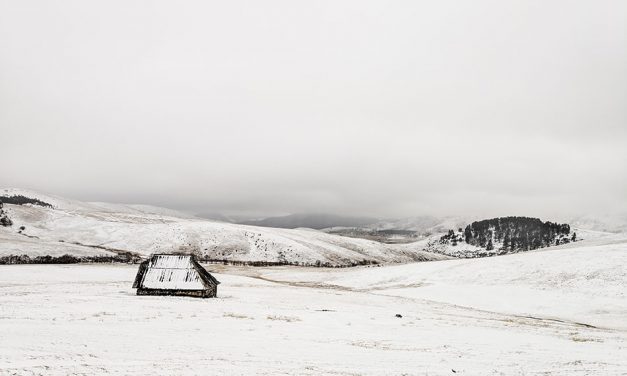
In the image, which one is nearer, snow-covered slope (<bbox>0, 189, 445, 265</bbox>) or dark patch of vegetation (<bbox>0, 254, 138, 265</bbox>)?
dark patch of vegetation (<bbox>0, 254, 138, 265</bbox>)

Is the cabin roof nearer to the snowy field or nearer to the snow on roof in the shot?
the snow on roof

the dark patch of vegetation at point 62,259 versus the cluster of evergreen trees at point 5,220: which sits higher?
the cluster of evergreen trees at point 5,220

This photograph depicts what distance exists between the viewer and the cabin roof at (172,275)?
4462 cm

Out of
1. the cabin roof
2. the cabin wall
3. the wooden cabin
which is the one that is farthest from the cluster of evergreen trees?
the cabin wall

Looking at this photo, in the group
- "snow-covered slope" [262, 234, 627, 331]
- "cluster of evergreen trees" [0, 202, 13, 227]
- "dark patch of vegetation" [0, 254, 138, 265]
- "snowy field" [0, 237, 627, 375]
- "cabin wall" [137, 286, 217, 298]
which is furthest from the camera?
"cluster of evergreen trees" [0, 202, 13, 227]

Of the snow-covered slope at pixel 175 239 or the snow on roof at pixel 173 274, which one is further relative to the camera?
the snow-covered slope at pixel 175 239

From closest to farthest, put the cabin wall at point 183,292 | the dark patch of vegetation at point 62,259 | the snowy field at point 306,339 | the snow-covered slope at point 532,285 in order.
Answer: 1. the snowy field at point 306,339
2. the cabin wall at point 183,292
3. the snow-covered slope at point 532,285
4. the dark patch of vegetation at point 62,259

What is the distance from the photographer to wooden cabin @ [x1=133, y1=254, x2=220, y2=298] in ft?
145

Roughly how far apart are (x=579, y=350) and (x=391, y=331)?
9.43m

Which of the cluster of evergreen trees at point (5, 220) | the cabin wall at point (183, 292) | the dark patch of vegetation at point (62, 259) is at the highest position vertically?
the cluster of evergreen trees at point (5, 220)

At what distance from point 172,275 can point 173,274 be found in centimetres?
16

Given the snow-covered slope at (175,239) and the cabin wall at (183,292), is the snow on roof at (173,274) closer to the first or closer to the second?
the cabin wall at (183,292)

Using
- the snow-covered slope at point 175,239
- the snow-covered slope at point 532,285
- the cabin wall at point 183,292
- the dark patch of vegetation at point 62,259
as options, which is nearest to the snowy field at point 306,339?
the snow-covered slope at point 532,285

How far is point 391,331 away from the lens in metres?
26.3
